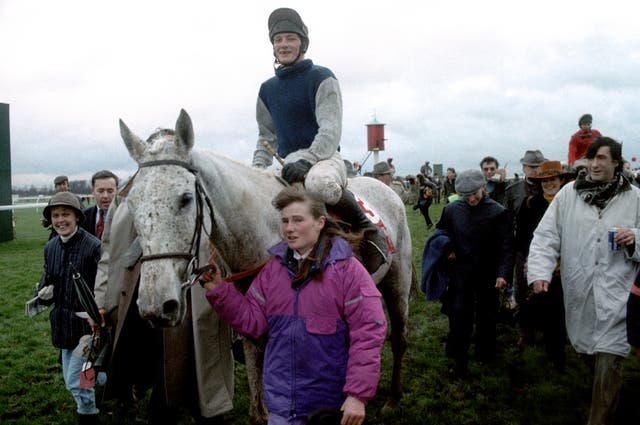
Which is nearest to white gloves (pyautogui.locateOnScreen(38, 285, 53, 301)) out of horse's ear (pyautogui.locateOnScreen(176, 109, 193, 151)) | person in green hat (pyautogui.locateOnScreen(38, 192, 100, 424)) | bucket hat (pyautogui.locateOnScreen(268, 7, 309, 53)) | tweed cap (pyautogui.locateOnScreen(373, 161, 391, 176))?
person in green hat (pyautogui.locateOnScreen(38, 192, 100, 424))

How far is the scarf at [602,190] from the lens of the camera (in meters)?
3.76

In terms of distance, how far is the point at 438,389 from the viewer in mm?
5332

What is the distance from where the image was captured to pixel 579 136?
9773 millimetres

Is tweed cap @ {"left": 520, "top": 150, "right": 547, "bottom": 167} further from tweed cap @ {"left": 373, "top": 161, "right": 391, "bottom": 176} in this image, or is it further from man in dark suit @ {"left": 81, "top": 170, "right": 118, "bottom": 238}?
man in dark suit @ {"left": 81, "top": 170, "right": 118, "bottom": 238}

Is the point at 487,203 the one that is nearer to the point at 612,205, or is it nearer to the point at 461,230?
the point at 461,230

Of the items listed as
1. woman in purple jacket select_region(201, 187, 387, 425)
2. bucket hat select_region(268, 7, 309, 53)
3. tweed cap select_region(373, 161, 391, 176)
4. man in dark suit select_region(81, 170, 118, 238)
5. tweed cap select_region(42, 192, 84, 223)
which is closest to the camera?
woman in purple jacket select_region(201, 187, 387, 425)

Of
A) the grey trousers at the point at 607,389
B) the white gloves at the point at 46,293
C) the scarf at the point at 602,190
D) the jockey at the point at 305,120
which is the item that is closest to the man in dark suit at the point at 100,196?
the white gloves at the point at 46,293

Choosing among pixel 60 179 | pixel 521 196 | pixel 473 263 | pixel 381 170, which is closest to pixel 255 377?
pixel 473 263

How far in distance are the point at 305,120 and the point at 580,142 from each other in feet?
26.6

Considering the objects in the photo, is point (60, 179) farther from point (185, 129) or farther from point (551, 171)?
point (551, 171)

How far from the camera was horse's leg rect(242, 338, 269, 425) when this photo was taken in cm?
337

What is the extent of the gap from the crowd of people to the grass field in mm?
348

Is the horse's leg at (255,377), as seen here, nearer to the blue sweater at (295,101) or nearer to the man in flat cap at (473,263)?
the blue sweater at (295,101)

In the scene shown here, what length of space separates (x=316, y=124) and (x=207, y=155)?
4.03 feet
